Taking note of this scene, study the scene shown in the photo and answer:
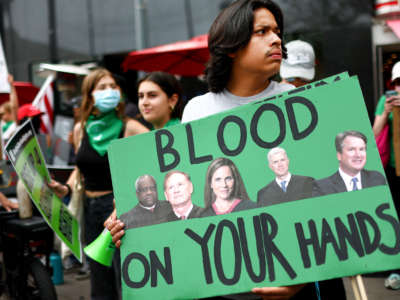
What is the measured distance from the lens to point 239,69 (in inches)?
75.7

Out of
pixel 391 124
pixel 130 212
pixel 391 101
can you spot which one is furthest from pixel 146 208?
pixel 391 124

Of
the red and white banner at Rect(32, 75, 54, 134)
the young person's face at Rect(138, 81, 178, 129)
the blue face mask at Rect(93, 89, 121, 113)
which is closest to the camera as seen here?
the young person's face at Rect(138, 81, 178, 129)

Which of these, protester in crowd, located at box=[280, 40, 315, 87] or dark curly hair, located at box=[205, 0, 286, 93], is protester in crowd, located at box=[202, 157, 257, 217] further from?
protester in crowd, located at box=[280, 40, 315, 87]

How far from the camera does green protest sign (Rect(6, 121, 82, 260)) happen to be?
3.04 metres

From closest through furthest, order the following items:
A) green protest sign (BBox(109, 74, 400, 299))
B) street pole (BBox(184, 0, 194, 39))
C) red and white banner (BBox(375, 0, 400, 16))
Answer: green protest sign (BBox(109, 74, 400, 299)) → red and white banner (BBox(375, 0, 400, 16)) → street pole (BBox(184, 0, 194, 39))

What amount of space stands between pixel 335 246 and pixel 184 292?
20.1 inches

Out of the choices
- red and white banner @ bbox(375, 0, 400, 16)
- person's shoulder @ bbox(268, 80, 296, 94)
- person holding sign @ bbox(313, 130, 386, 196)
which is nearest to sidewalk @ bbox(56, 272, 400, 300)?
person's shoulder @ bbox(268, 80, 296, 94)

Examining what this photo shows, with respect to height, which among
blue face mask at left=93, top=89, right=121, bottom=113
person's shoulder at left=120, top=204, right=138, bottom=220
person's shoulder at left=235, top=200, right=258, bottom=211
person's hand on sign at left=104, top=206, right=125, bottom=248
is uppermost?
blue face mask at left=93, top=89, right=121, bottom=113

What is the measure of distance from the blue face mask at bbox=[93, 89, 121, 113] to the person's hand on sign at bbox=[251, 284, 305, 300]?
247 cm

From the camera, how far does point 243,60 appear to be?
1889mm

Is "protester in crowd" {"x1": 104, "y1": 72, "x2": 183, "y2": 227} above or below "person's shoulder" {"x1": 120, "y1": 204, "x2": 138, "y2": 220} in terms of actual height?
above

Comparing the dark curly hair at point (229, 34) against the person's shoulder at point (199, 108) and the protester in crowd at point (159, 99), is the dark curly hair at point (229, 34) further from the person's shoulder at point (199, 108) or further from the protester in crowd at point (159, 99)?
the protester in crowd at point (159, 99)

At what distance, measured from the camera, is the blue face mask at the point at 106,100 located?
389 cm

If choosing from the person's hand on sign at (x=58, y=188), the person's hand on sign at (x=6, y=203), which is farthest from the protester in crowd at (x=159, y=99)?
the person's hand on sign at (x=6, y=203)
